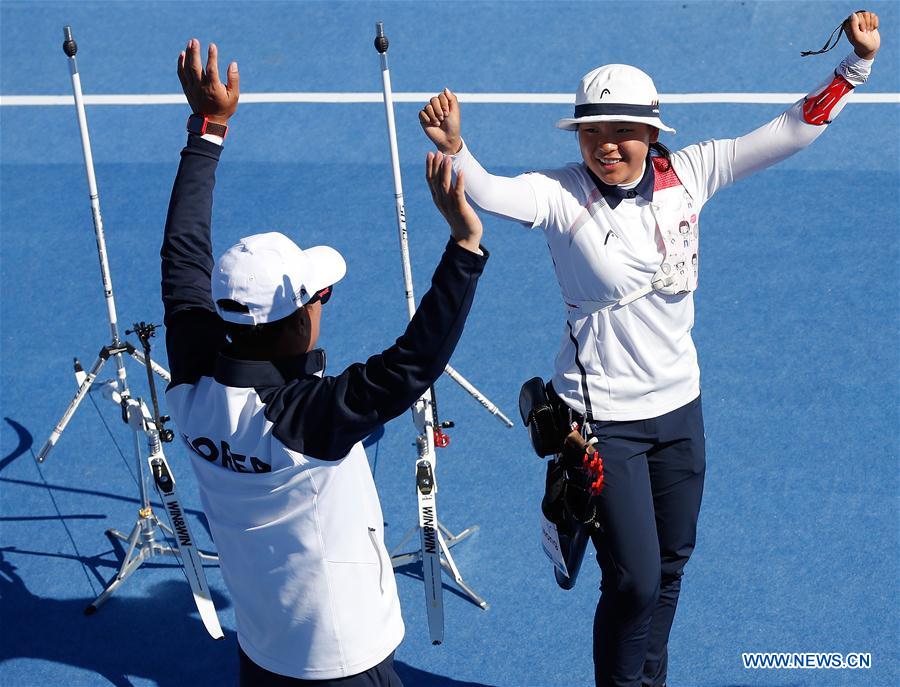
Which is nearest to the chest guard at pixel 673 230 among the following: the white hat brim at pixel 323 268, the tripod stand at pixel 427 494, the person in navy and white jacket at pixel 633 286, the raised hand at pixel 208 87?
the person in navy and white jacket at pixel 633 286

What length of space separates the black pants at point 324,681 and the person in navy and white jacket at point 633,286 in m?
1.02

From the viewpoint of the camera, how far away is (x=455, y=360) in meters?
6.55

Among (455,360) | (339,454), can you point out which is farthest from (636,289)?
(455,360)

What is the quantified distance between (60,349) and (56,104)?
9.71ft

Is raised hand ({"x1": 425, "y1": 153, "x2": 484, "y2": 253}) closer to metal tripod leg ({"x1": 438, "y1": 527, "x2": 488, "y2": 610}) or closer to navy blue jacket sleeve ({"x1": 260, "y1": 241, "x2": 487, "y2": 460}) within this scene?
navy blue jacket sleeve ({"x1": 260, "y1": 241, "x2": 487, "y2": 460})

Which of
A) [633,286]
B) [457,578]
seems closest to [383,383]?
[633,286]

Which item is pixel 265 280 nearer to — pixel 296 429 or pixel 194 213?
pixel 296 429

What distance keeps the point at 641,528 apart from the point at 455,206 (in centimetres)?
174

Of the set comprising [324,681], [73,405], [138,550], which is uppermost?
[73,405]

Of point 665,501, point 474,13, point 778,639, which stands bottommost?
point 778,639

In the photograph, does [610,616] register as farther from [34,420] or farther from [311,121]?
[311,121]

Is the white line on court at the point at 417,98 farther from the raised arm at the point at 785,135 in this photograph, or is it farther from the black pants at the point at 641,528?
the black pants at the point at 641,528

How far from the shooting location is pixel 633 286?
3922 millimetres

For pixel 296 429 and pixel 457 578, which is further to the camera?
pixel 457 578
